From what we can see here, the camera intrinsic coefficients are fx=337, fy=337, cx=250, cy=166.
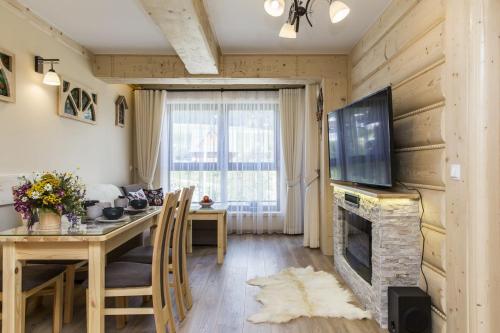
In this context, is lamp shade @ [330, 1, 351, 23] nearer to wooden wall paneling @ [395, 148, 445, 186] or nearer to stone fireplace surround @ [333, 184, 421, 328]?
wooden wall paneling @ [395, 148, 445, 186]

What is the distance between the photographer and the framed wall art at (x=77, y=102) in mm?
3631

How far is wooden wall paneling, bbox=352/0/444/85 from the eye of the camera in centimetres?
229

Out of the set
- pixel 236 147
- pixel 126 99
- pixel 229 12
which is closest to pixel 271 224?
pixel 236 147

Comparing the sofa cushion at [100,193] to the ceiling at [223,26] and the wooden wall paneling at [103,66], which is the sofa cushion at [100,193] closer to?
the wooden wall paneling at [103,66]

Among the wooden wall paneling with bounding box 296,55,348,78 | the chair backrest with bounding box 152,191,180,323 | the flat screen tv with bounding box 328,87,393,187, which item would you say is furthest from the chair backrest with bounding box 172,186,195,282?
the wooden wall paneling with bounding box 296,55,348,78

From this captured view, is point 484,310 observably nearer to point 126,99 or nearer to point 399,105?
point 399,105

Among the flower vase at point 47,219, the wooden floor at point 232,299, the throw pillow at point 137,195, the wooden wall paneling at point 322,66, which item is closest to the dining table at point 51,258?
the flower vase at point 47,219

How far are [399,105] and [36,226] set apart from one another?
9.44 feet

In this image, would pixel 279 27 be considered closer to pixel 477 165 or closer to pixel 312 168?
pixel 312 168

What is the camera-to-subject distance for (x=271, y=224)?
5785 millimetres

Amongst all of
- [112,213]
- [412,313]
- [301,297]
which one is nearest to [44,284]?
[112,213]

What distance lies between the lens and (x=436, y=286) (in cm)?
225

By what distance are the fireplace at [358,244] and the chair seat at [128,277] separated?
177cm

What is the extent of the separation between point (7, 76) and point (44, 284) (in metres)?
1.78
